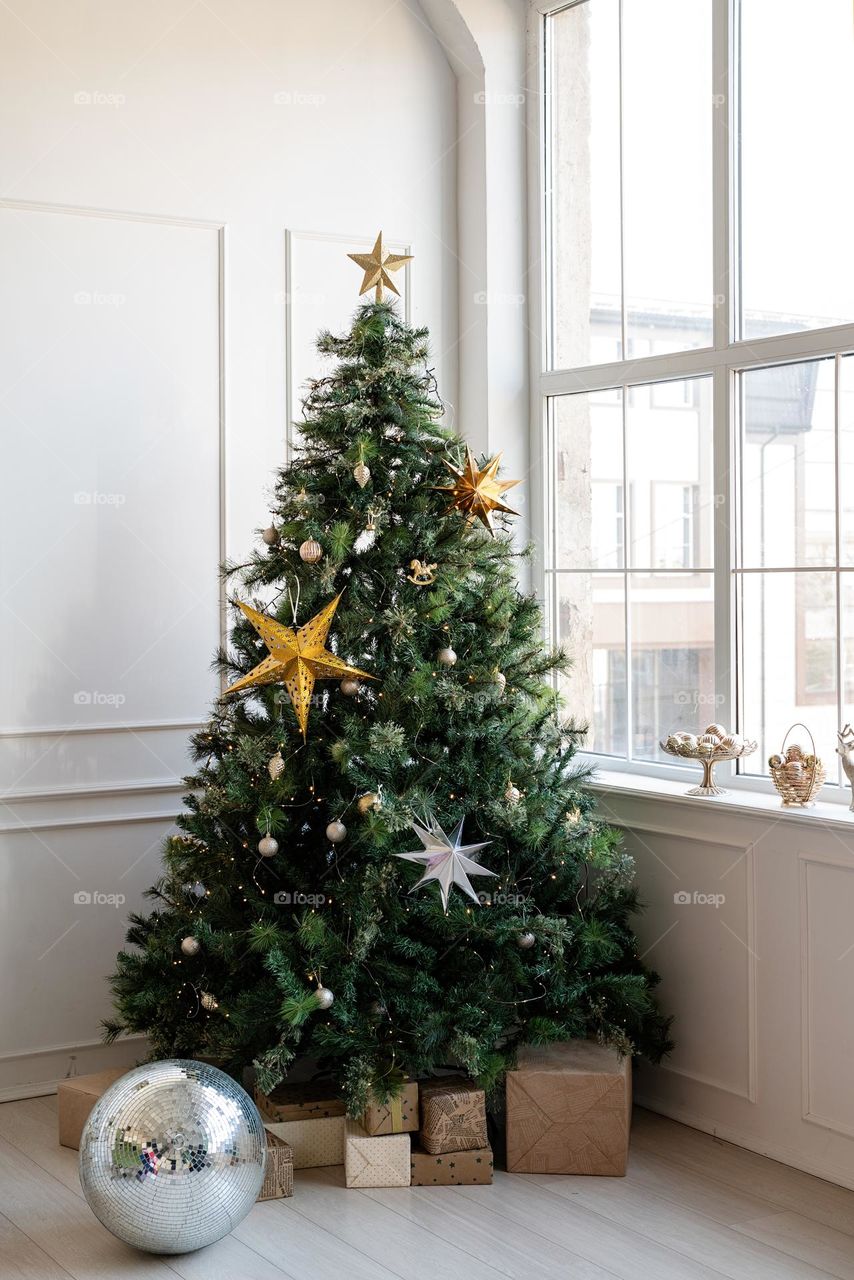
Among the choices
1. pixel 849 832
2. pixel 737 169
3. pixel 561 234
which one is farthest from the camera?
pixel 561 234

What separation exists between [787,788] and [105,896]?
194 cm

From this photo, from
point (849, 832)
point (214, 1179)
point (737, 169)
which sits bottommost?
point (214, 1179)

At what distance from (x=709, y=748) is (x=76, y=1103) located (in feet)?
6.07

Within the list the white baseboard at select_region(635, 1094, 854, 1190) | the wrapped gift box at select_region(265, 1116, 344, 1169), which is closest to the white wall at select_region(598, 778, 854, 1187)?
the white baseboard at select_region(635, 1094, 854, 1190)

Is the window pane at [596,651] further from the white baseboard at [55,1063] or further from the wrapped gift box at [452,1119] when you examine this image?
the white baseboard at [55,1063]

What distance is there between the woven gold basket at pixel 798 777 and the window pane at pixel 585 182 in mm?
1418

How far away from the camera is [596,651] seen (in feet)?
13.2

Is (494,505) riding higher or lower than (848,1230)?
higher

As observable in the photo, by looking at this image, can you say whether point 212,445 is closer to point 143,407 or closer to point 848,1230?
point 143,407

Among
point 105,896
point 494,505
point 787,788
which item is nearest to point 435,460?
point 494,505

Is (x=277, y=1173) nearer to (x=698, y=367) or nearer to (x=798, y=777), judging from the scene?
(x=798, y=777)

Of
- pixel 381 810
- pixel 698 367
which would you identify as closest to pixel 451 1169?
pixel 381 810

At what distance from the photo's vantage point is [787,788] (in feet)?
10.5

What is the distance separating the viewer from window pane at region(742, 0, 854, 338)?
3.28m
